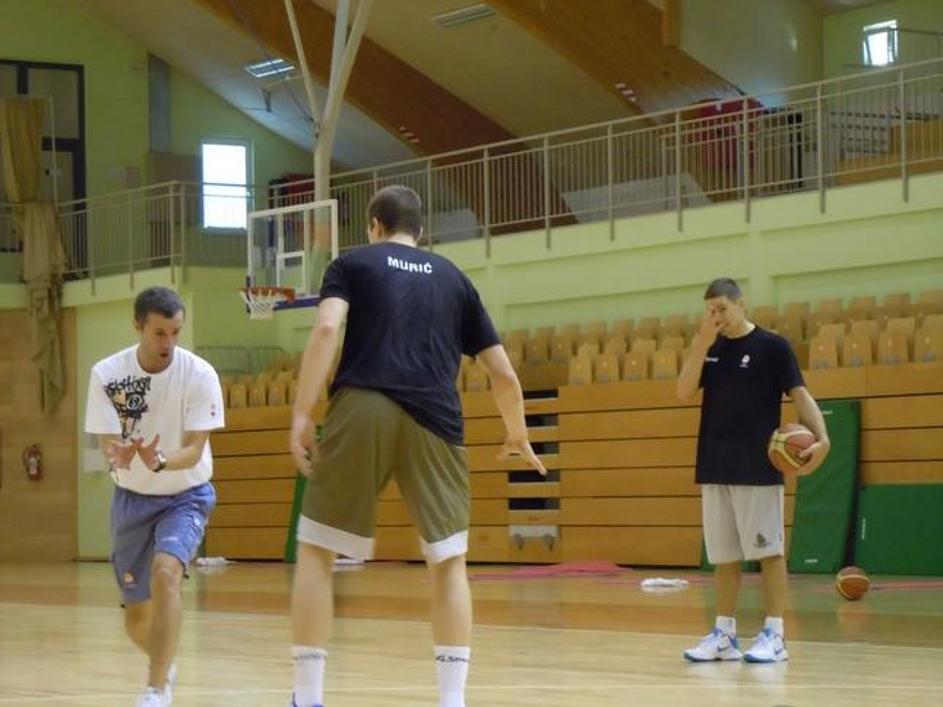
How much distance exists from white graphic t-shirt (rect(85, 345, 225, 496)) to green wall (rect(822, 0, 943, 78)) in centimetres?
1725

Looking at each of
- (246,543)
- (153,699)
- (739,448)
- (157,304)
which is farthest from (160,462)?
(246,543)

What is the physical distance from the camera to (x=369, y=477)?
233 inches

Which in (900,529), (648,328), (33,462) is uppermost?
(648,328)

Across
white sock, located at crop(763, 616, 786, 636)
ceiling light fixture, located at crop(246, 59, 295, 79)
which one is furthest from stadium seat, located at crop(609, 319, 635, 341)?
white sock, located at crop(763, 616, 786, 636)

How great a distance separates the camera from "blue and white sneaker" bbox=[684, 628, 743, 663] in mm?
8766

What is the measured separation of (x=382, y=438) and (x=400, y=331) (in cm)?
38

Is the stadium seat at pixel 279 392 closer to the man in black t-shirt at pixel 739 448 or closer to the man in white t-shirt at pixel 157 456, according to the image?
the man in black t-shirt at pixel 739 448

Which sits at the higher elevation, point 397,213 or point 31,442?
point 397,213

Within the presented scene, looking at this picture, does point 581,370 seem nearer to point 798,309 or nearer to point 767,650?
point 798,309

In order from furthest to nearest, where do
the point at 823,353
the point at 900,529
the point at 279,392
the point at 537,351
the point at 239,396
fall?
the point at 239,396 < the point at 279,392 < the point at 537,351 < the point at 823,353 < the point at 900,529

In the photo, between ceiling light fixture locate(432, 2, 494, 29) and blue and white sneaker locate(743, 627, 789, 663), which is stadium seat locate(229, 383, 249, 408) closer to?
ceiling light fixture locate(432, 2, 494, 29)

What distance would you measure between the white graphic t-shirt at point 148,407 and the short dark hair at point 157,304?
185 millimetres

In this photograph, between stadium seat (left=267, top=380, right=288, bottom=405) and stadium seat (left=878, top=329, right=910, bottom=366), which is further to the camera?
stadium seat (left=267, top=380, right=288, bottom=405)

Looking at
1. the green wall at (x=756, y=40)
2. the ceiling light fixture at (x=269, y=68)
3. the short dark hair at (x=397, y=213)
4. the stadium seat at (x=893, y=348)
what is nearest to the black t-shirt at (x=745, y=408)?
the short dark hair at (x=397, y=213)
